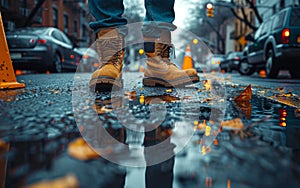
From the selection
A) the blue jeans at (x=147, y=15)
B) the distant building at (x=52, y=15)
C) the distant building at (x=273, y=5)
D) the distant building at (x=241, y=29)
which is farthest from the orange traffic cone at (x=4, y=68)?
the distant building at (x=241, y=29)

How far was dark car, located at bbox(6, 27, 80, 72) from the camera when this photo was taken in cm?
721

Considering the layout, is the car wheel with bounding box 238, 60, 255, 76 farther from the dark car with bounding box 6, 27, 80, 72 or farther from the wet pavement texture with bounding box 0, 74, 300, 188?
the wet pavement texture with bounding box 0, 74, 300, 188

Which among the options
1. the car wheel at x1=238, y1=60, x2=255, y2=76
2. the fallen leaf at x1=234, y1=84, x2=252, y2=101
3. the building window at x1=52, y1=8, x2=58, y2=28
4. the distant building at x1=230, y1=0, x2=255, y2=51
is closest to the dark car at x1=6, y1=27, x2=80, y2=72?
the car wheel at x1=238, y1=60, x2=255, y2=76

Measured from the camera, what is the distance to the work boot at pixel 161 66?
2.26m

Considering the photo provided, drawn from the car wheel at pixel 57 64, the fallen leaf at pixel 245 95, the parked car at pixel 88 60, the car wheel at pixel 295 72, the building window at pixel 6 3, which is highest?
the building window at pixel 6 3

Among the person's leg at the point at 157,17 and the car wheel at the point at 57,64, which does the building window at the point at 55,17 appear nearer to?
the car wheel at the point at 57,64

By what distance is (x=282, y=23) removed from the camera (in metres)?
6.63

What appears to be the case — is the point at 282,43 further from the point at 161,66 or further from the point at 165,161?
the point at 165,161

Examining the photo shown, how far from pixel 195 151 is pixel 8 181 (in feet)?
1.39

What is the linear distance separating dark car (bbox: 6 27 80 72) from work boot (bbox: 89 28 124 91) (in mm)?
5716

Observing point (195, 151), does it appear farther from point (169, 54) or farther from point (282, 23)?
point (282, 23)

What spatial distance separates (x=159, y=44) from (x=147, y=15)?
0.88 feet

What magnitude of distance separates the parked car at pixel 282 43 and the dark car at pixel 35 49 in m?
5.41

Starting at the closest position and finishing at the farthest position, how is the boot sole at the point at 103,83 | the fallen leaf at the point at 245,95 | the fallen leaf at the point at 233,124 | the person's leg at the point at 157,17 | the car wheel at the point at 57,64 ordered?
the fallen leaf at the point at 233,124 < the fallen leaf at the point at 245,95 < the boot sole at the point at 103,83 < the person's leg at the point at 157,17 < the car wheel at the point at 57,64
